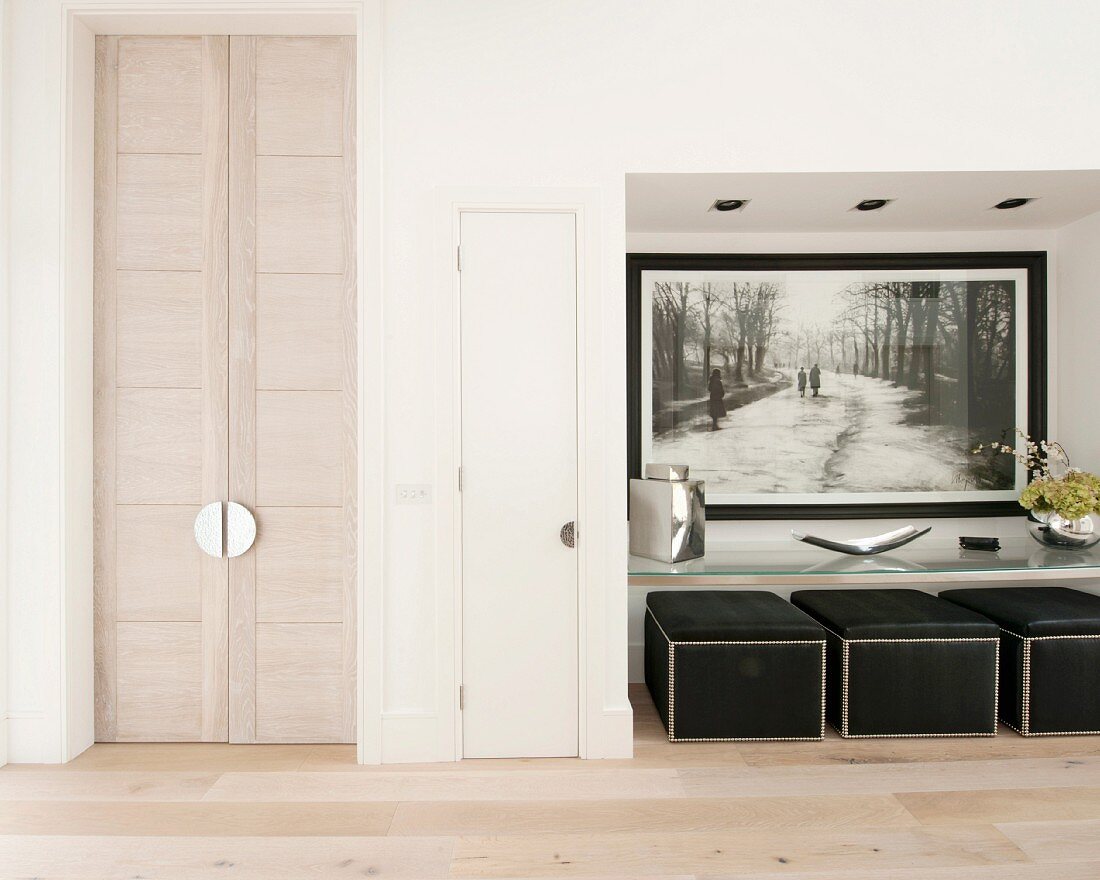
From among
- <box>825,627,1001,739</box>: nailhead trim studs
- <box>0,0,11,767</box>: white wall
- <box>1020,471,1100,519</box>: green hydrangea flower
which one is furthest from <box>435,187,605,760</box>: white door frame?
<box>1020,471,1100,519</box>: green hydrangea flower

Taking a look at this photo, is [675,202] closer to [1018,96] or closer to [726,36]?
[726,36]

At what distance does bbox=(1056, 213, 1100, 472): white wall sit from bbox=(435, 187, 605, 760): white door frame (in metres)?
2.37

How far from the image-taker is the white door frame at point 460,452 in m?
2.52

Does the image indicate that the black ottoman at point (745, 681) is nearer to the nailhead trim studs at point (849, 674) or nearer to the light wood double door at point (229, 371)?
the nailhead trim studs at point (849, 674)

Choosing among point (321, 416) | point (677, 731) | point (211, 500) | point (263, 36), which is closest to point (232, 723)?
point (211, 500)

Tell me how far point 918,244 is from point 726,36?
4.81 feet

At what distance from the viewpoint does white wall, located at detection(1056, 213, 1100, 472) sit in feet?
10.3

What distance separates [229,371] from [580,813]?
6.65 ft

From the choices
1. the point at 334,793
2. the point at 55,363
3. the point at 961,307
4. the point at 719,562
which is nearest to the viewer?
the point at 334,793

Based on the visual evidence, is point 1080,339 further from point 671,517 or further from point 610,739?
point 610,739

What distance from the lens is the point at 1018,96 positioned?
2.60 meters

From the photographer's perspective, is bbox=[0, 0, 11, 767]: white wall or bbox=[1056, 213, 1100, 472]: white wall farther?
bbox=[1056, 213, 1100, 472]: white wall

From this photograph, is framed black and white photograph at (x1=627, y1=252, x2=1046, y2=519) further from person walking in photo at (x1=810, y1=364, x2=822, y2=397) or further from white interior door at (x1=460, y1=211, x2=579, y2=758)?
white interior door at (x1=460, y1=211, x2=579, y2=758)

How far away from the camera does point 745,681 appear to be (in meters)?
2.66
